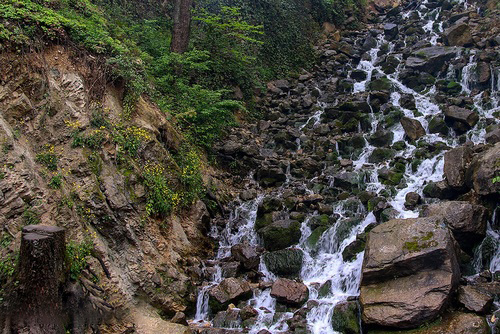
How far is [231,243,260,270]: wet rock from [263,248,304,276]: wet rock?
0.95 ft

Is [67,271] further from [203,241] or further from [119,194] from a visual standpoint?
[203,241]

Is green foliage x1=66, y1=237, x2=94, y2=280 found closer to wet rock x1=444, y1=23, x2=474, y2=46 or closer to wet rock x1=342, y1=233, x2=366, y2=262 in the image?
wet rock x1=342, y1=233, x2=366, y2=262

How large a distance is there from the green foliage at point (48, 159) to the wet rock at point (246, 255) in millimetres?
5095

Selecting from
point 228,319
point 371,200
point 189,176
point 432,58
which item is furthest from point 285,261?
point 432,58

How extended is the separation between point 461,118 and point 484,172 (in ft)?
17.5

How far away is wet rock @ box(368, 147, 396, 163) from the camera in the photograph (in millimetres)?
13508

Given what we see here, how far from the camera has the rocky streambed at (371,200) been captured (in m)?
7.39

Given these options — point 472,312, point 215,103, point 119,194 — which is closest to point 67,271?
point 119,194

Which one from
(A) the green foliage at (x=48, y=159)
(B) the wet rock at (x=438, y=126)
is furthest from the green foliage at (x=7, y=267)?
(B) the wet rock at (x=438, y=126)

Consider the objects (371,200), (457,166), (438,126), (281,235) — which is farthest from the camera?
(438,126)

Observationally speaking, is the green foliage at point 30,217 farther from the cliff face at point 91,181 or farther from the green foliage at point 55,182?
the green foliage at point 55,182

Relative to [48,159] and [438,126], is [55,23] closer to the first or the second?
[48,159]

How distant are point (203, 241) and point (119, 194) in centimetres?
327

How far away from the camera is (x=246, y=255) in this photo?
979 cm
